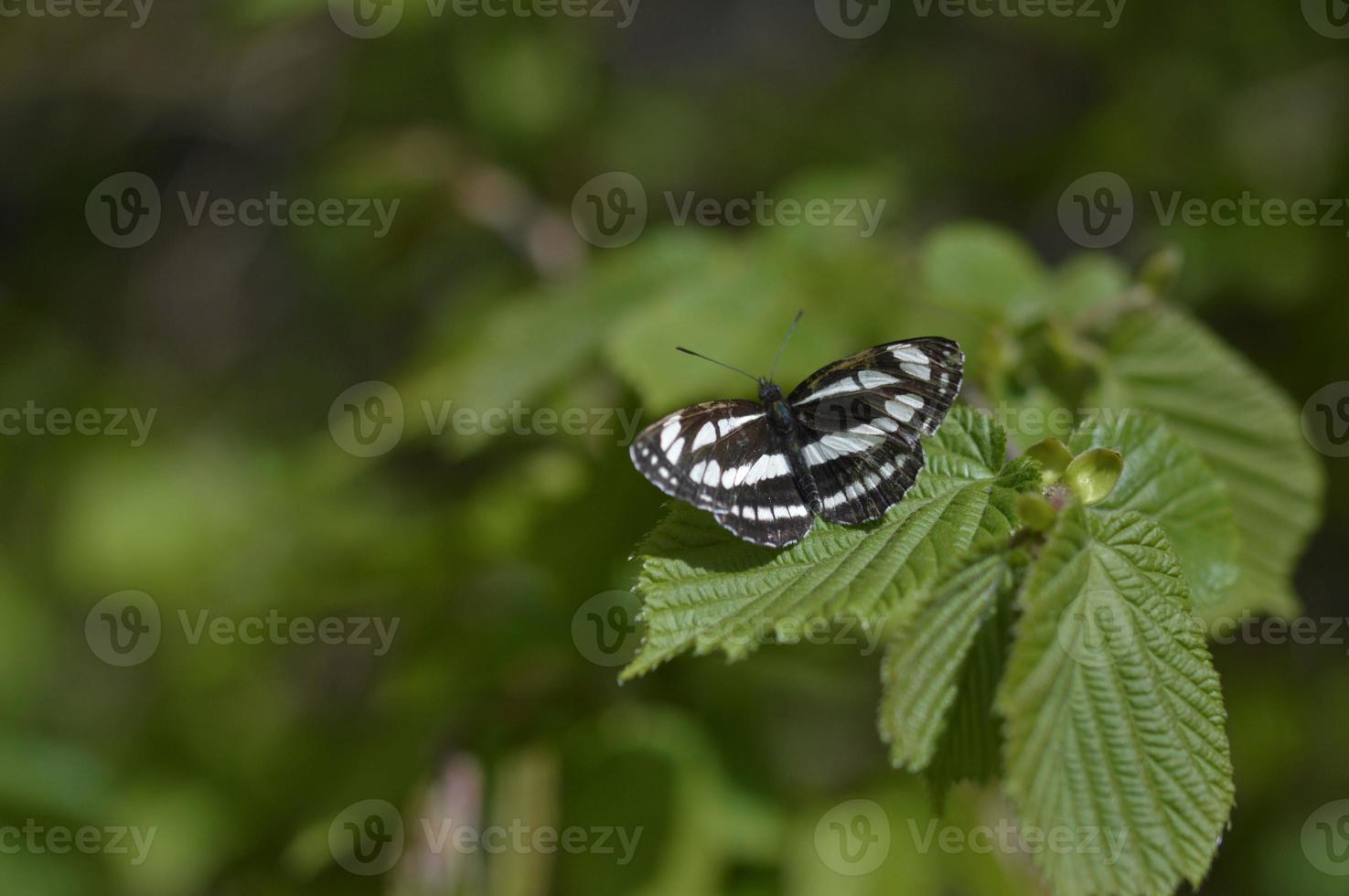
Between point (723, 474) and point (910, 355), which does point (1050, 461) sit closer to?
point (910, 355)

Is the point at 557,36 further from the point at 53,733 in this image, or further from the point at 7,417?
the point at 53,733

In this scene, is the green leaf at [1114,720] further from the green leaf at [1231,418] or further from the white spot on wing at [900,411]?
the green leaf at [1231,418]

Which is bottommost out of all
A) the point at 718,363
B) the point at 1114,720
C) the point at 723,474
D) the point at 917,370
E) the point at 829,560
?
the point at 1114,720

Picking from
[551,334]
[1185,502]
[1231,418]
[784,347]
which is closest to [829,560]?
[1185,502]

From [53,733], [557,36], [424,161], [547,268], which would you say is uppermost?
[557,36]

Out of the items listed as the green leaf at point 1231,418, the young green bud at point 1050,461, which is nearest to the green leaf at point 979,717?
the young green bud at point 1050,461

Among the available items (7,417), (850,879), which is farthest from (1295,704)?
(7,417)

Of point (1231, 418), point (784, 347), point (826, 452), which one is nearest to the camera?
point (826, 452)
